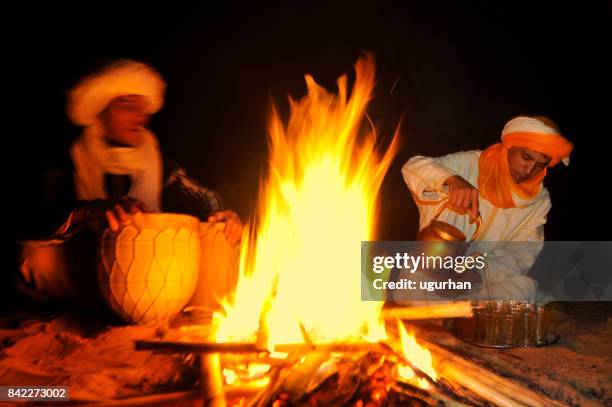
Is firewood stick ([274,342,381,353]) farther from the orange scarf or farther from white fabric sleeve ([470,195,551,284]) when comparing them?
the orange scarf

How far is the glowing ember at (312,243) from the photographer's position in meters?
2.76

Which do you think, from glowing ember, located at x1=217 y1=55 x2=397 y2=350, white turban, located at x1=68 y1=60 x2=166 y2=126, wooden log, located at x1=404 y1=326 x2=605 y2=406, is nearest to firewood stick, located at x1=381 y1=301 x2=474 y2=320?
wooden log, located at x1=404 y1=326 x2=605 y2=406

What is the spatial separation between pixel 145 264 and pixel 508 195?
3.15 m

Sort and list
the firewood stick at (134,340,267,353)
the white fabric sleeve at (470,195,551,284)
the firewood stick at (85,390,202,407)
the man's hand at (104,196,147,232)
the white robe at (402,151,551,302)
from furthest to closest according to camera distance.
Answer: the white fabric sleeve at (470,195,551,284) → the white robe at (402,151,551,302) → the man's hand at (104,196,147,232) → the firewood stick at (134,340,267,353) → the firewood stick at (85,390,202,407)

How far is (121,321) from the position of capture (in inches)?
123

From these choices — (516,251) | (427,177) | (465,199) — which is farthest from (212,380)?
(516,251)

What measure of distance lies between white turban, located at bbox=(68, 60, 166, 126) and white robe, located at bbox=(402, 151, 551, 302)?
2287mm

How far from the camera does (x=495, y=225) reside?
166 inches

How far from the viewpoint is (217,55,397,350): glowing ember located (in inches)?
109

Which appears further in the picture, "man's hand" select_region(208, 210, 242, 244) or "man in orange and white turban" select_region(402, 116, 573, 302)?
"man in orange and white turban" select_region(402, 116, 573, 302)

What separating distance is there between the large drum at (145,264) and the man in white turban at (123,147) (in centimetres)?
54

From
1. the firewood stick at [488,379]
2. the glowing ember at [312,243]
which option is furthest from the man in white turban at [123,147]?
the firewood stick at [488,379]

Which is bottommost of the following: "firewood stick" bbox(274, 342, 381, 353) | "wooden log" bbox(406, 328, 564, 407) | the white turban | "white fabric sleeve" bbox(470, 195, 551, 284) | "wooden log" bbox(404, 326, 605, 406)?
"wooden log" bbox(404, 326, 605, 406)

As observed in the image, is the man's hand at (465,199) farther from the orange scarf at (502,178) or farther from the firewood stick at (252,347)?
the orange scarf at (502,178)
